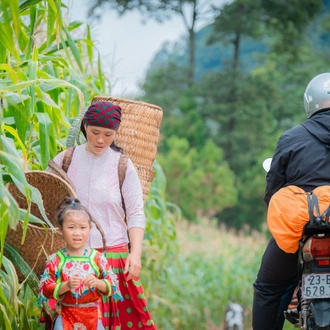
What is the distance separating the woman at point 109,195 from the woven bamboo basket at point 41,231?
117 mm

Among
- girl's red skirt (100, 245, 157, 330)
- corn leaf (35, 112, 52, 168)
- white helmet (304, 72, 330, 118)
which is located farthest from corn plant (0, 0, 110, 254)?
white helmet (304, 72, 330, 118)

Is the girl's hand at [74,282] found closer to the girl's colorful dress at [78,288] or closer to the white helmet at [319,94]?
the girl's colorful dress at [78,288]

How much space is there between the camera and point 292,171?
442 cm

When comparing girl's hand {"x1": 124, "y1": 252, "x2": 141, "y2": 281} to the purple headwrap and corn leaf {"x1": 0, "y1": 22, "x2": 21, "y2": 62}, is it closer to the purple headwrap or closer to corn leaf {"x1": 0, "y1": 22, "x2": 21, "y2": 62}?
the purple headwrap

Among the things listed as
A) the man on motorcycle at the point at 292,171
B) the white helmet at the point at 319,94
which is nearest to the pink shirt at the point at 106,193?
the man on motorcycle at the point at 292,171

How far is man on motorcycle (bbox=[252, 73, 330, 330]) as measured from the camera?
4.37m

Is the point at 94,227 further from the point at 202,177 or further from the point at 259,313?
the point at 202,177

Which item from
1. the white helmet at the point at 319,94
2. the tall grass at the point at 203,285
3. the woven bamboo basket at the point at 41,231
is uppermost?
the white helmet at the point at 319,94

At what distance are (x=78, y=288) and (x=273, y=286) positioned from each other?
1249 millimetres

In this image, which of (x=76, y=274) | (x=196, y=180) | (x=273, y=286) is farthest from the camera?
(x=196, y=180)

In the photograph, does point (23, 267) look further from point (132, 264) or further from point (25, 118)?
point (25, 118)

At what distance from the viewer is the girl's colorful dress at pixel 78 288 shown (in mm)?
3910

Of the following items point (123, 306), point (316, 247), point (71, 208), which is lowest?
point (123, 306)

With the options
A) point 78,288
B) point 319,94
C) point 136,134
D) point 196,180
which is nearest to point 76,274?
point 78,288
